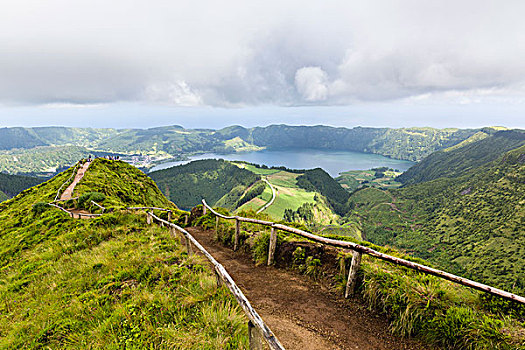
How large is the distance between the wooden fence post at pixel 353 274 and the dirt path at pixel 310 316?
271 mm

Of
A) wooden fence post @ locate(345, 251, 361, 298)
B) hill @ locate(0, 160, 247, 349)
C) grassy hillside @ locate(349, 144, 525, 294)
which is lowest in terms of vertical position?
grassy hillside @ locate(349, 144, 525, 294)

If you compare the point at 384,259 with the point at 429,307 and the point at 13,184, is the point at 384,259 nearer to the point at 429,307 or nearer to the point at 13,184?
the point at 429,307

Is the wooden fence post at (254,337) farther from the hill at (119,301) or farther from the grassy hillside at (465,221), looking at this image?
the grassy hillside at (465,221)

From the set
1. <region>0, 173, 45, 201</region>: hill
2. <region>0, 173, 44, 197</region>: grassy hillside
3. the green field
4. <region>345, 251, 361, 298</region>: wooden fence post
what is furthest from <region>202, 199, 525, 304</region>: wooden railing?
<region>0, 173, 44, 197</region>: grassy hillside

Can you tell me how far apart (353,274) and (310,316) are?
1.60 m

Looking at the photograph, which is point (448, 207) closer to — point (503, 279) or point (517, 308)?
point (503, 279)

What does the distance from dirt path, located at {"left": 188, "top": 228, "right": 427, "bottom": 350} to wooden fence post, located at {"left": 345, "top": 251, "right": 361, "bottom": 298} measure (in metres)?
0.27

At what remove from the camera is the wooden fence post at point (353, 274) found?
6.02 m

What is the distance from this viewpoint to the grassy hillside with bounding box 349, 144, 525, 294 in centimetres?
9456

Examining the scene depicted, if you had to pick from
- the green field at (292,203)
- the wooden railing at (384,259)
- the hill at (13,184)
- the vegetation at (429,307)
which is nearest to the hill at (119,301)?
the wooden railing at (384,259)

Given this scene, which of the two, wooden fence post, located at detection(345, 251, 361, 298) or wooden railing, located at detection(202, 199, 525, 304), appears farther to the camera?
wooden fence post, located at detection(345, 251, 361, 298)

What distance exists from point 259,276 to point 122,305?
4.13m

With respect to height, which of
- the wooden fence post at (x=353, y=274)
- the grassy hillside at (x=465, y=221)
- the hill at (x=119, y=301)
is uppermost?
the wooden fence post at (x=353, y=274)

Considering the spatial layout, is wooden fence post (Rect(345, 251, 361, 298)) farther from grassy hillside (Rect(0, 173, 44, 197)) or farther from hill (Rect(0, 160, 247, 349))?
grassy hillside (Rect(0, 173, 44, 197))
